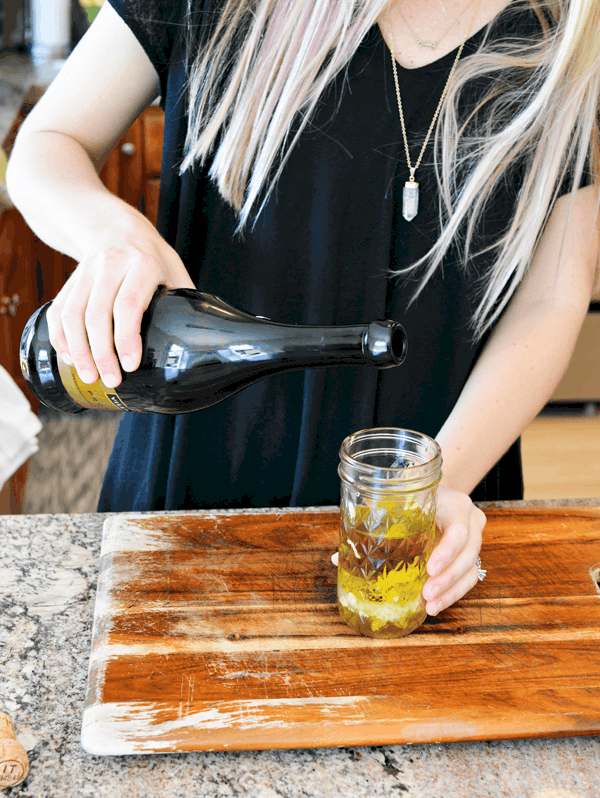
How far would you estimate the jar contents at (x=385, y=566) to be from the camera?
0.63m

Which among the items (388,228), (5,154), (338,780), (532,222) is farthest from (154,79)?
(5,154)

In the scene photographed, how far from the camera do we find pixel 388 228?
3.00 feet

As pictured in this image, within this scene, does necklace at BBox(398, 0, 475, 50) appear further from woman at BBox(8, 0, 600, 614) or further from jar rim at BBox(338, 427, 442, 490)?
jar rim at BBox(338, 427, 442, 490)

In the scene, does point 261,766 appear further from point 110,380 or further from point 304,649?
point 110,380

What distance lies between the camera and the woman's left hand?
0.65 metres

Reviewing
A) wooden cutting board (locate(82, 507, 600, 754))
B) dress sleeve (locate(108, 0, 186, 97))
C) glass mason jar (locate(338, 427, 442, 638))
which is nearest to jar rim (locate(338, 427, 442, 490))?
glass mason jar (locate(338, 427, 442, 638))

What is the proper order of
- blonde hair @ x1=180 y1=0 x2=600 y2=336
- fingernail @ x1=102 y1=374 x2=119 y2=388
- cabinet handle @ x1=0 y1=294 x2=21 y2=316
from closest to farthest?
fingernail @ x1=102 y1=374 x2=119 y2=388, blonde hair @ x1=180 y1=0 x2=600 y2=336, cabinet handle @ x1=0 y1=294 x2=21 y2=316

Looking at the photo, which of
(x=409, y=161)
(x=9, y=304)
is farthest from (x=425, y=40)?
(x=9, y=304)

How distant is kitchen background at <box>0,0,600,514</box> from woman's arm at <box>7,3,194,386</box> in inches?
50.4

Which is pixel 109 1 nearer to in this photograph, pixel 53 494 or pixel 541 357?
pixel 541 357

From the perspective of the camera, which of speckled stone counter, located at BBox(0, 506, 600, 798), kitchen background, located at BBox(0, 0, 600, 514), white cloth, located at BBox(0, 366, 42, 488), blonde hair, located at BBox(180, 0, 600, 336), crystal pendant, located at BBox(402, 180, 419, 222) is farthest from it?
kitchen background, located at BBox(0, 0, 600, 514)

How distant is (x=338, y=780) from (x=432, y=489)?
244mm

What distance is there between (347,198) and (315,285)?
0.37 feet

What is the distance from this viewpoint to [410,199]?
898 millimetres
